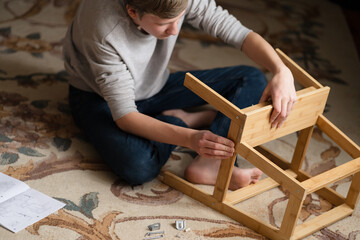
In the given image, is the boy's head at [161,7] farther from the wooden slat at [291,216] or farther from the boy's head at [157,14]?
the wooden slat at [291,216]

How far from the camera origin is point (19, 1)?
90.0 inches

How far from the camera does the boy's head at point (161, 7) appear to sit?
1176 mm

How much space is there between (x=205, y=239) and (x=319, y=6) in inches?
70.2

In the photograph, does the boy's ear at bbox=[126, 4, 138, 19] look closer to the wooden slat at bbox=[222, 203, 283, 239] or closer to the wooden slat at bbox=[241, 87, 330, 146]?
the wooden slat at bbox=[241, 87, 330, 146]

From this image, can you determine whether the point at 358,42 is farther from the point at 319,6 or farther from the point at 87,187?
the point at 87,187

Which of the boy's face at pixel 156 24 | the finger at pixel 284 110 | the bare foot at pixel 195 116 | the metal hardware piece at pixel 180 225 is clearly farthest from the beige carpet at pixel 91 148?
the boy's face at pixel 156 24

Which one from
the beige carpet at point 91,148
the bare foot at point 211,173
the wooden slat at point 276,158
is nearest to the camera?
the beige carpet at point 91,148

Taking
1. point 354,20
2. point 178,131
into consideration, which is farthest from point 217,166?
point 354,20

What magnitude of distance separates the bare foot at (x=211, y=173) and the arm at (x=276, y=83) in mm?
186

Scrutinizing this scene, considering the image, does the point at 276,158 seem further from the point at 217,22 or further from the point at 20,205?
the point at 20,205

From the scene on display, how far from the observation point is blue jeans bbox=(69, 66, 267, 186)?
1371mm

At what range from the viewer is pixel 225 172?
1.28 metres

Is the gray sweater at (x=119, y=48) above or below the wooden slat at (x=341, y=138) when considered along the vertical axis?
above

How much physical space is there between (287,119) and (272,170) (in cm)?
16
